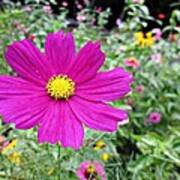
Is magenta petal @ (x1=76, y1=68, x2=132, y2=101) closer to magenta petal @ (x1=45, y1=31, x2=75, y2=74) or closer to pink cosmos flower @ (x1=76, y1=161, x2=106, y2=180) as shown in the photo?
magenta petal @ (x1=45, y1=31, x2=75, y2=74)

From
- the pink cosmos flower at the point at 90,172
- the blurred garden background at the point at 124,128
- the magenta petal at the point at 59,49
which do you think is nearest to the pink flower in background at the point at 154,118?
the blurred garden background at the point at 124,128

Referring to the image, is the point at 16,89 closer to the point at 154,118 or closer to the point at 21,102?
the point at 21,102

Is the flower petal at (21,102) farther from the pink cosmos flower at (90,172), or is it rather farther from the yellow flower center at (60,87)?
the pink cosmos flower at (90,172)

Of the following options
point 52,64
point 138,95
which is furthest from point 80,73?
point 138,95

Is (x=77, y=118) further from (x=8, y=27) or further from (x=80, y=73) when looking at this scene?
(x=8, y=27)

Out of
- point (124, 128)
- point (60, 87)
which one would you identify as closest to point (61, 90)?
point (60, 87)

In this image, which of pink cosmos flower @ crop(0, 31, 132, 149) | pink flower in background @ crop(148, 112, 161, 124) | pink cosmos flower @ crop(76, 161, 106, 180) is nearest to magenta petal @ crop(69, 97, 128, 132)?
pink cosmos flower @ crop(0, 31, 132, 149)
